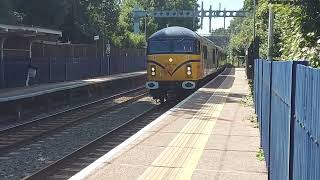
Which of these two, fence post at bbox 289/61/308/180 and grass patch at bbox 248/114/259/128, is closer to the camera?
fence post at bbox 289/61/308/180

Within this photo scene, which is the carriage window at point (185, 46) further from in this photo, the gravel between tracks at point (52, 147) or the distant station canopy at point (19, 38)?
the distant station canopy at point (19, 38)

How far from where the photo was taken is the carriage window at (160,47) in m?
22.7

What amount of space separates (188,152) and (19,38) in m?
16.6

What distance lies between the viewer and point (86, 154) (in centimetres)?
1172

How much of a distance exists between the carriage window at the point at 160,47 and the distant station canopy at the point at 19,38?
15.3 ft

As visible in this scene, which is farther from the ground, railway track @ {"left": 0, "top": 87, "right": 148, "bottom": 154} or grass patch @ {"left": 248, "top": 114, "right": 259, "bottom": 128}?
grass patch @ {"left": 248, "top": 114, "right": 259, "bottom": 128}

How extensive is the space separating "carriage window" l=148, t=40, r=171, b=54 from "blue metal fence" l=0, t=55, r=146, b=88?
18.3ft

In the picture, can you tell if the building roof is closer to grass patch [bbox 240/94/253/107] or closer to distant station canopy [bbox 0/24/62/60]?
distant station canopy [bbox 0/24/62/60]

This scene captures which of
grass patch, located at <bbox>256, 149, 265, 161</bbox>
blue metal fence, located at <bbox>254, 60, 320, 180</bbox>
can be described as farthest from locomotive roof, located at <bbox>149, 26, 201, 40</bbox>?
blue metal fence, located at <bbox>254, 60, 320, 180</bbox>

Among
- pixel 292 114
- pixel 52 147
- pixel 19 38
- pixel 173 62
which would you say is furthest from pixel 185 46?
pixel 292 114

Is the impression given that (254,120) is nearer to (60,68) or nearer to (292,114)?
(292,114)

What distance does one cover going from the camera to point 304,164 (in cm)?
301

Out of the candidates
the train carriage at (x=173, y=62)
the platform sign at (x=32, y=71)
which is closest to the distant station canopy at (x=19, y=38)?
the platform sign at (x=32, y=71)

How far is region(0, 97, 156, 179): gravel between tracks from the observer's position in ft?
33.6
